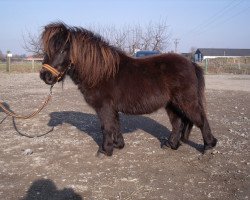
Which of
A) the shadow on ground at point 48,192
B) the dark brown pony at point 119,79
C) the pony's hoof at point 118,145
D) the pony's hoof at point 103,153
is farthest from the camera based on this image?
the pony's hoof at point 118,145

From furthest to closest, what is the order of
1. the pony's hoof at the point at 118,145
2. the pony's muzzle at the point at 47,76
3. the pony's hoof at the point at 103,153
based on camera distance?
the pony's hoof at the point at 118,145, the pony's hoof at the point at 103,153, the pony's muzzle at the point at 47,76

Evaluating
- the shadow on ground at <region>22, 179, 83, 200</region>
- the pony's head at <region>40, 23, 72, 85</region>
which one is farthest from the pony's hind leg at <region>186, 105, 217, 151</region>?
the shadow on ground at <region>22, 179, 83, 200</region>

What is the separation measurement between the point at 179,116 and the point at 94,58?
189cm

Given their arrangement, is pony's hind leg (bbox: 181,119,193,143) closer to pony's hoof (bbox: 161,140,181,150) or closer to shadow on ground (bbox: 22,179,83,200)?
pony's hoof (bbox: 161,140,181,150)

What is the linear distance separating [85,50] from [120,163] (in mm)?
1854

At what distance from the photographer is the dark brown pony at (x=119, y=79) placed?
182 inches

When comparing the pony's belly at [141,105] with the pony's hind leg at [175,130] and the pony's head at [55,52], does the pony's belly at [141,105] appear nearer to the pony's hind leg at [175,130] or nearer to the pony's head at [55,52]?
the pony's hind leg at [175,130]

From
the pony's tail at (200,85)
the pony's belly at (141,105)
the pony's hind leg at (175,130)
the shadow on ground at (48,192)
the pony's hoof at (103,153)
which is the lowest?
the shadow on ground at (48,192)

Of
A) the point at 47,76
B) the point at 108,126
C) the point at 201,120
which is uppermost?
the point at 47,76

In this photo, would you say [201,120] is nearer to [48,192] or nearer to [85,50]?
[85,50]

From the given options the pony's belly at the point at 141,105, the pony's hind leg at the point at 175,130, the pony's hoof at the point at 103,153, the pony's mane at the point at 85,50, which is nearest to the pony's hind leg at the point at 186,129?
the pony's hind leg at the point at 175,130

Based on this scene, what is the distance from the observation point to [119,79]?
4828 mm

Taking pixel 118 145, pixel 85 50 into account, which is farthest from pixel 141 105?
pixel 85 50

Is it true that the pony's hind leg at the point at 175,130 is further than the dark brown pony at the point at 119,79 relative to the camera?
Yes
